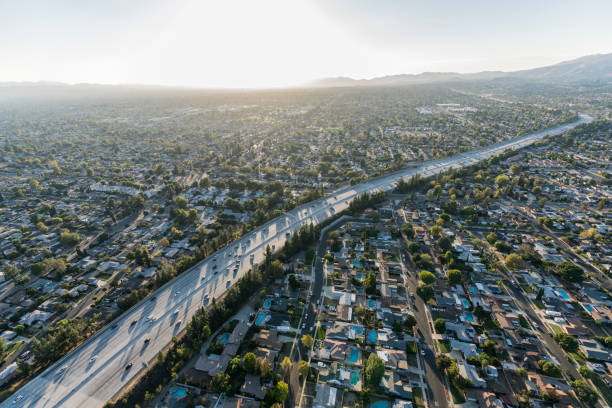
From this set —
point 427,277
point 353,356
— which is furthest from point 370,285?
point 353,356

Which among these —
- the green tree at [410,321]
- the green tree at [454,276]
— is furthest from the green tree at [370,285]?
the green tree at [454,276]

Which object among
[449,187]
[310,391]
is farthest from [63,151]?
[449,187]

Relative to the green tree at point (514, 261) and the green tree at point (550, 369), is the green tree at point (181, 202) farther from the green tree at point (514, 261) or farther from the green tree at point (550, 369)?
the green tree at point (550, 369)

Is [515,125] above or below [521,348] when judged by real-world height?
above

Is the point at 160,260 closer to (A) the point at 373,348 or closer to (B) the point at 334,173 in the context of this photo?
(A) the point at 373,348

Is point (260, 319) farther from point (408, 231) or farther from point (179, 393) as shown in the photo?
point (408, 231)

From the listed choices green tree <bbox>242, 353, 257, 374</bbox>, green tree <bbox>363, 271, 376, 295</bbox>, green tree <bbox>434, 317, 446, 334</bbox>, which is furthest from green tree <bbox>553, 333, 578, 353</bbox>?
green tree <bbox>242, 353, 257, 374</bbox>
